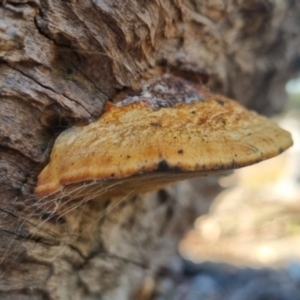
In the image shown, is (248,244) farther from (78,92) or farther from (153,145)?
(153,145)

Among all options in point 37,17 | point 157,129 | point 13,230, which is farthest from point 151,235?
point 37,17

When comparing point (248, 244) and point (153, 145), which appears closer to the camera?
point (153, 145)

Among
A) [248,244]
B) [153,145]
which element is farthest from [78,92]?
[248,244]

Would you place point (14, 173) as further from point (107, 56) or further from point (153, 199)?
point (153, 199)

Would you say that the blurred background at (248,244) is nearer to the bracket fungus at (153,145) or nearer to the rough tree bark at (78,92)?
the rough tree bark at (78,92)

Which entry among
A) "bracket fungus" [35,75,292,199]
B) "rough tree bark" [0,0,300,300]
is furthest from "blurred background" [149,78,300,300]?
"bracket fungus" [35,75,292,199]
